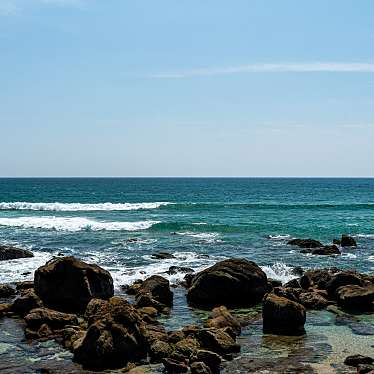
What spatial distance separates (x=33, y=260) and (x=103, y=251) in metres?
5.28

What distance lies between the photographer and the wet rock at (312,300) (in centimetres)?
2238

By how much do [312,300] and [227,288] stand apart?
3.48 m

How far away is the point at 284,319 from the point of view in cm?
1884

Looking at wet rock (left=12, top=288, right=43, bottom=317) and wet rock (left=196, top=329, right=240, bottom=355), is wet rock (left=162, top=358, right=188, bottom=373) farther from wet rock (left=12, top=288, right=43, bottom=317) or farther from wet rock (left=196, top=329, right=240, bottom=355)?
wet rock (left=12, top=288, right=43, bottom=317)

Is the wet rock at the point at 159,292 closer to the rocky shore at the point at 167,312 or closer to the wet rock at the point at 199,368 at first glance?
the rocky shore at the point at 167,312

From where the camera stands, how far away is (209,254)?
1399 inches

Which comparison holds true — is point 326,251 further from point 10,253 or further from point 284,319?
point 10,253

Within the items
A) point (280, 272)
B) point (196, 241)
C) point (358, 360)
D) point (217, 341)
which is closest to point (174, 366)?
point (217, 341)

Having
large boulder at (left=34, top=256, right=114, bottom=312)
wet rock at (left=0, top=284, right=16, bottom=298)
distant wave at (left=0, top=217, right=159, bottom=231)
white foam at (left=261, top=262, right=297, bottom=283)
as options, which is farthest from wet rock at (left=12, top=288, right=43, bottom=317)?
distant wave at (left=0, top=217, right=159, bottom=231)

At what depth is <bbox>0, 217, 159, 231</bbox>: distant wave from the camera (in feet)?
168

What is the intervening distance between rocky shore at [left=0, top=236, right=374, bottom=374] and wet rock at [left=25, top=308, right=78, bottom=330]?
34mm

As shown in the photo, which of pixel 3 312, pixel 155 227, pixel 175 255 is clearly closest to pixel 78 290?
pixel 3 312

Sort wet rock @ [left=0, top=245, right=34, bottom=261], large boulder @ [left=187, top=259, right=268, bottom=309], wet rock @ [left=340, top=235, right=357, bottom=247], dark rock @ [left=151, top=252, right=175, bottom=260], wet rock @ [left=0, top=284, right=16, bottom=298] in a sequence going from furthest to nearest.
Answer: wet rock @ [left=340, top=235, right=357, bottom=247]
dark rock @ [left=151, top=252, right=175, bottom=260]
wet rock @ [left=0, top=245, right=34, bottom=261]
wet rock @ [left=0, top=284, right=16, bottom=298]
large boulder @ [left=187, top=259, right=268, bottom=309]

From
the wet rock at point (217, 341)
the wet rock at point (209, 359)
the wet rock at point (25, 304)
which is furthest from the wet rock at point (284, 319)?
the wet rock at point (25, 304)
